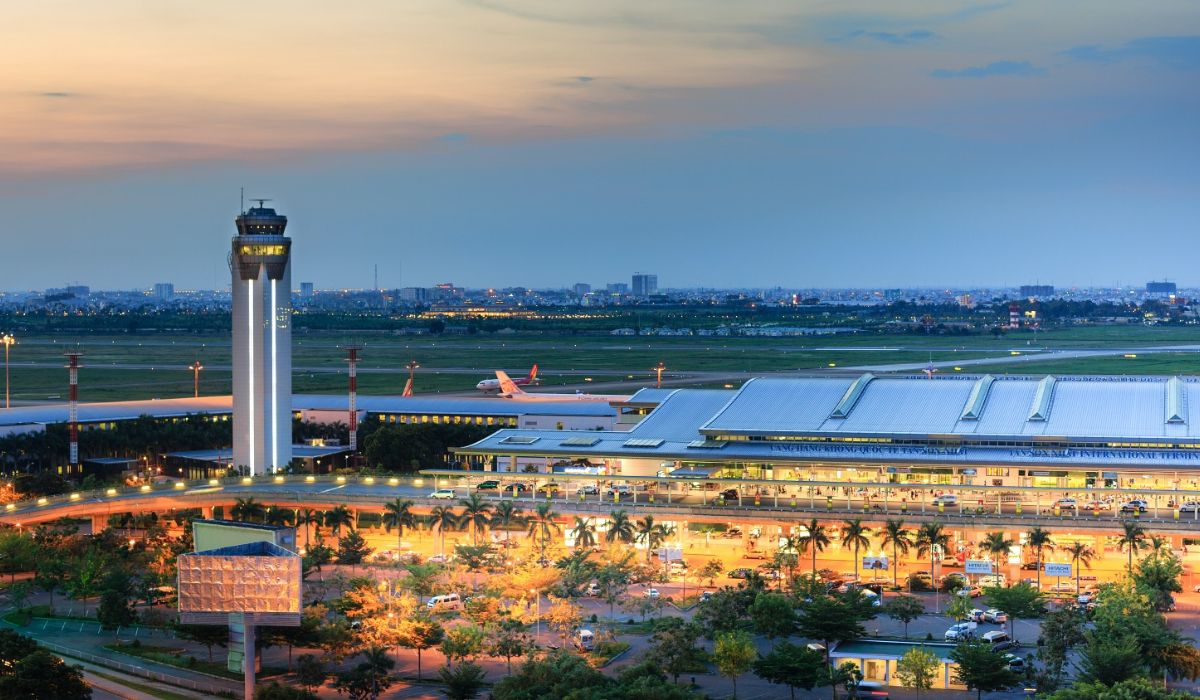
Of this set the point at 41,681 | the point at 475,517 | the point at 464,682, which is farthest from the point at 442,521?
the point at 41,681

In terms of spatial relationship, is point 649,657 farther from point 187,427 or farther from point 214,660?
point 187,427

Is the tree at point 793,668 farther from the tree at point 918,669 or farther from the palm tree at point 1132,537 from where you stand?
the palm tree at point 1132,537

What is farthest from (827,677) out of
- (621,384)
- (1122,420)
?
(621,384)

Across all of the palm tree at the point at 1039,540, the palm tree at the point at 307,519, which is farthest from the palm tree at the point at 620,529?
the palm tree at the point at 1039,540

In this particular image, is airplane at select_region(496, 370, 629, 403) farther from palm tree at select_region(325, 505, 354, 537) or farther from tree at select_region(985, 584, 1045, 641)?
tree at select_region(985, 584, 1045, 641)

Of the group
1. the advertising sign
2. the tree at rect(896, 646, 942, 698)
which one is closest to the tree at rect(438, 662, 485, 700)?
the tree at rect(896, 646, 942, 698)

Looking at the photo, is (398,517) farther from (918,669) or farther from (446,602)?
(918,669)
